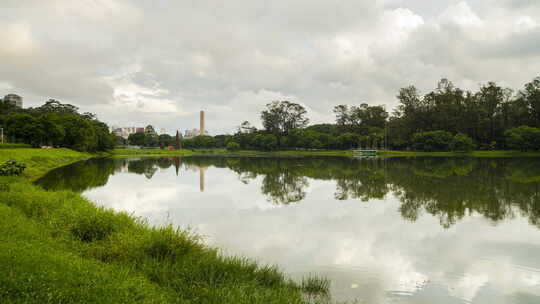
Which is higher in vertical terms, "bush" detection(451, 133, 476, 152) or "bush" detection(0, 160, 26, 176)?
"bush" detection(451, 133, 476, 152)

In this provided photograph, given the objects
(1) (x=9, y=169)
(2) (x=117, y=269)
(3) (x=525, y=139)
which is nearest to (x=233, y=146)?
(3) (x=525, y=139)

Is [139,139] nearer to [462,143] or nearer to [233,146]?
[233,146]

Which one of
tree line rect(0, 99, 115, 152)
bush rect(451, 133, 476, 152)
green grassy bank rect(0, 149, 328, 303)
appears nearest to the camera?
green grassy bank rect(0, 149, 328, 303)

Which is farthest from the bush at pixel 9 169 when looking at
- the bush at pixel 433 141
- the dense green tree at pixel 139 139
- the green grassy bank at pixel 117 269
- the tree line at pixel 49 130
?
the dense green tree at pixel 139 139

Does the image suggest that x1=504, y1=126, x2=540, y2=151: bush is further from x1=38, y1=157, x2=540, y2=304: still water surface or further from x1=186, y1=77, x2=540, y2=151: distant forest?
x1=38, y1=157, x2=540, y2=304: still water surface

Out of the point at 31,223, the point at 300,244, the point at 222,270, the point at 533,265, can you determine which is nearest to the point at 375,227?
the point at 300,244

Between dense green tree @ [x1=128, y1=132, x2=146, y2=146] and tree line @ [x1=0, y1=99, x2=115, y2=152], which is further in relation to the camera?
dense green tree @ [x1=128, y1=132, x2=146, y2=146]

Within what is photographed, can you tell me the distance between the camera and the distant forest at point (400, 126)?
69.9 meters

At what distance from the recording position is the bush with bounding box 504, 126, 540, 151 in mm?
69875

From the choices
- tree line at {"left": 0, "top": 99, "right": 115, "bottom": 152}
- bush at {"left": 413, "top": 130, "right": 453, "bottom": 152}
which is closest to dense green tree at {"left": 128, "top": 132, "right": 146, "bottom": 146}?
tree line at {"left": 0, "top": 99, "right": 115, "bottom": 152}

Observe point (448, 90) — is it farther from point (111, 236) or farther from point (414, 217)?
point (111, 236)

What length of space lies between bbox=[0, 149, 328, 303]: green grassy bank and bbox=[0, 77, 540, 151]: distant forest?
64511mm

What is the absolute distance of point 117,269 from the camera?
20.3 ft

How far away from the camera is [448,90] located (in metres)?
87.8
